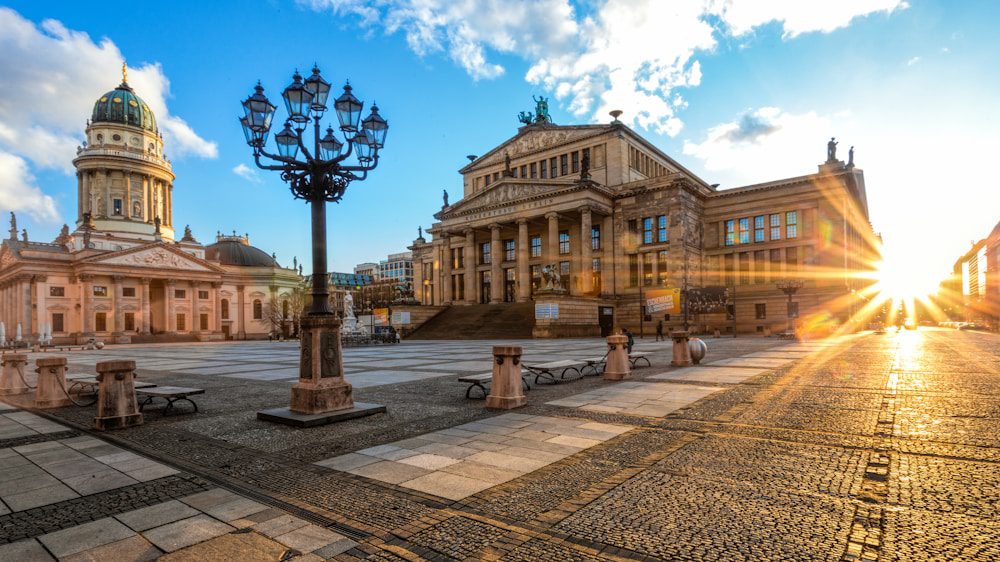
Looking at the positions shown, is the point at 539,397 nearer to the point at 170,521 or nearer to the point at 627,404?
the point at 627,404

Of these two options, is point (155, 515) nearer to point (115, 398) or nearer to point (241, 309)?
point (115, 398)

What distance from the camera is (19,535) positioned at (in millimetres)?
4633

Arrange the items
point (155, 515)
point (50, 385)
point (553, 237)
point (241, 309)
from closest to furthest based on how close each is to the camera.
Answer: point (155, 515) → point (50, 385) → point (553, 237) → point (241, 309)

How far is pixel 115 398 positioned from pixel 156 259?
2912 inches

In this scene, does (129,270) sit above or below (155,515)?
above

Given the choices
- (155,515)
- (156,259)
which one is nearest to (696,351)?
(155,515)

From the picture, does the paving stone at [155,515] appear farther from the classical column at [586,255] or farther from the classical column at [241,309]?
the classical column at [241,309]

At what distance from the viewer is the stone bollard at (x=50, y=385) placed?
11734 millimetres

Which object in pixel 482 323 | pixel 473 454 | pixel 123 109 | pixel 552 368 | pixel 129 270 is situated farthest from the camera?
pixel 123 109

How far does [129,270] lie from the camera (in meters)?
68.5

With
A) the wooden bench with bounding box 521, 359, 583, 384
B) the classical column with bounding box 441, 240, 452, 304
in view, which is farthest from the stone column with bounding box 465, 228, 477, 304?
the wooden bench with bounding box 521, 359, 583, 384

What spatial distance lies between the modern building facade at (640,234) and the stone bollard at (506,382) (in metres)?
34.3

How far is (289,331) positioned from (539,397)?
7098 centimetres

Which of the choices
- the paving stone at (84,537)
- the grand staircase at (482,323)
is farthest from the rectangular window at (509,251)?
the paving stone at (84,537)
